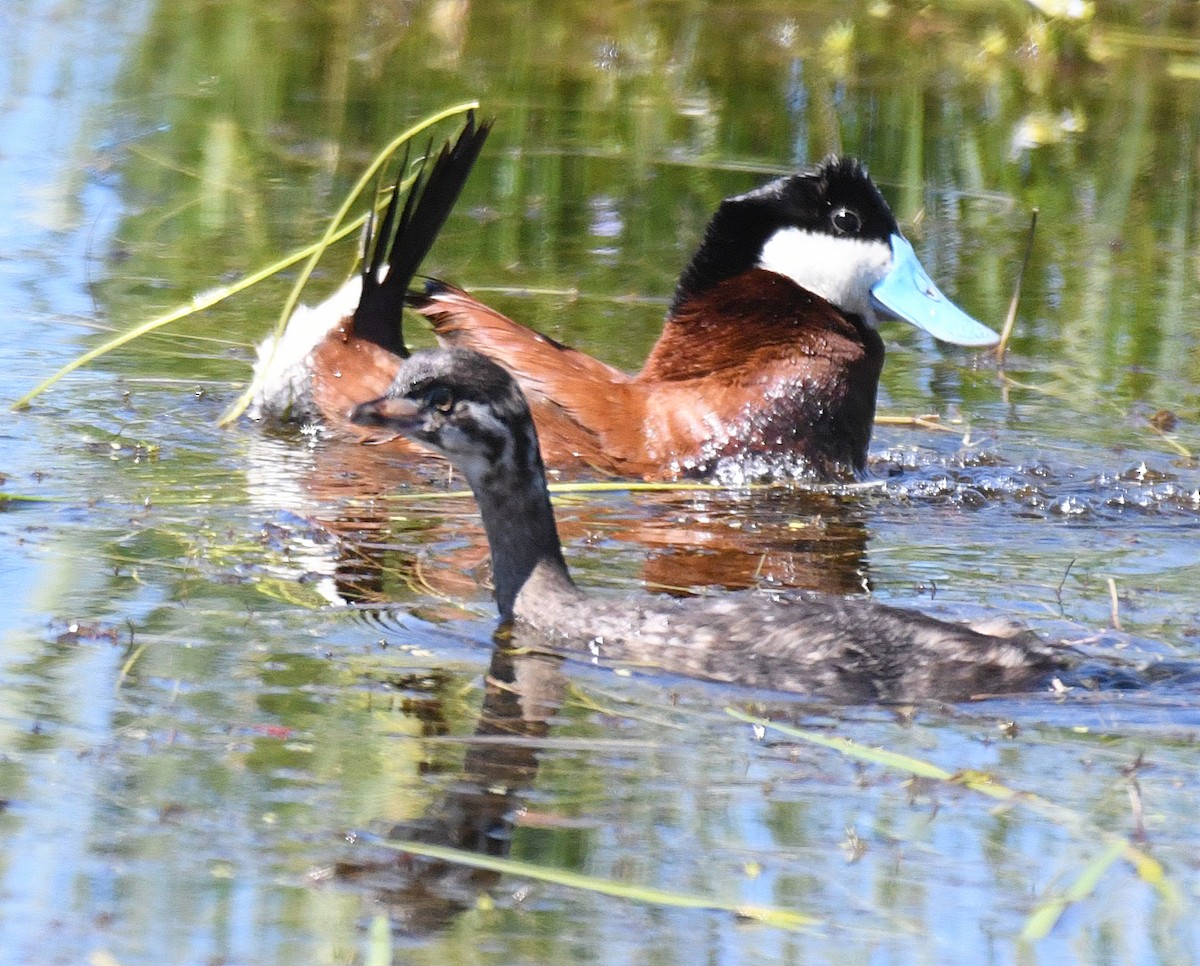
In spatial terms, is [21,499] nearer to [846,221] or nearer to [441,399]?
[441,399]


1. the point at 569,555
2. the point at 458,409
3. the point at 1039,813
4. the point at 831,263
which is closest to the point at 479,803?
the point at 1039,813

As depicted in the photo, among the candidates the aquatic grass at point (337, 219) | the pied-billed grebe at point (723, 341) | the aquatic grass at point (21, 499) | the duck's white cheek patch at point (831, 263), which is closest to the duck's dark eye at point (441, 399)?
the aquatic grass at point (337, 219)

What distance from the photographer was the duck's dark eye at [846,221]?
289 inches

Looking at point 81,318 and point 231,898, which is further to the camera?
point 81,318

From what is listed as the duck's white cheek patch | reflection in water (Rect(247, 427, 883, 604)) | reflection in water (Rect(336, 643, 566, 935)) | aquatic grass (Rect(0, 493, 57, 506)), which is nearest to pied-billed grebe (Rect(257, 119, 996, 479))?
the duck's white cheek patch

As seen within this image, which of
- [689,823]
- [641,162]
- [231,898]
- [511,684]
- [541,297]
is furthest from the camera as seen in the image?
[641,162]

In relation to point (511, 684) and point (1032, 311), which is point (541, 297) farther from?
point (511, 684)

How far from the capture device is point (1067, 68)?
14.6m

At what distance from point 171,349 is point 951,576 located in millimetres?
3638

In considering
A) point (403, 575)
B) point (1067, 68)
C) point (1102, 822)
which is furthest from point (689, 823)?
point (1067, 68)

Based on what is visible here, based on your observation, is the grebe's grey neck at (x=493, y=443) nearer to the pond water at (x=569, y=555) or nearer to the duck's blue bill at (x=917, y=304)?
the pond water at (x=569, y=555)

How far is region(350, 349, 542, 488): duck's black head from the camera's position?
17.3 feet

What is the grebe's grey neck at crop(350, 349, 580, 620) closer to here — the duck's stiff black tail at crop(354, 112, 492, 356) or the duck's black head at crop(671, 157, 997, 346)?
the duck's black head at crop(671, 157, 997, 346)

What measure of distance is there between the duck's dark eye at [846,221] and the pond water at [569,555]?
834 mm
